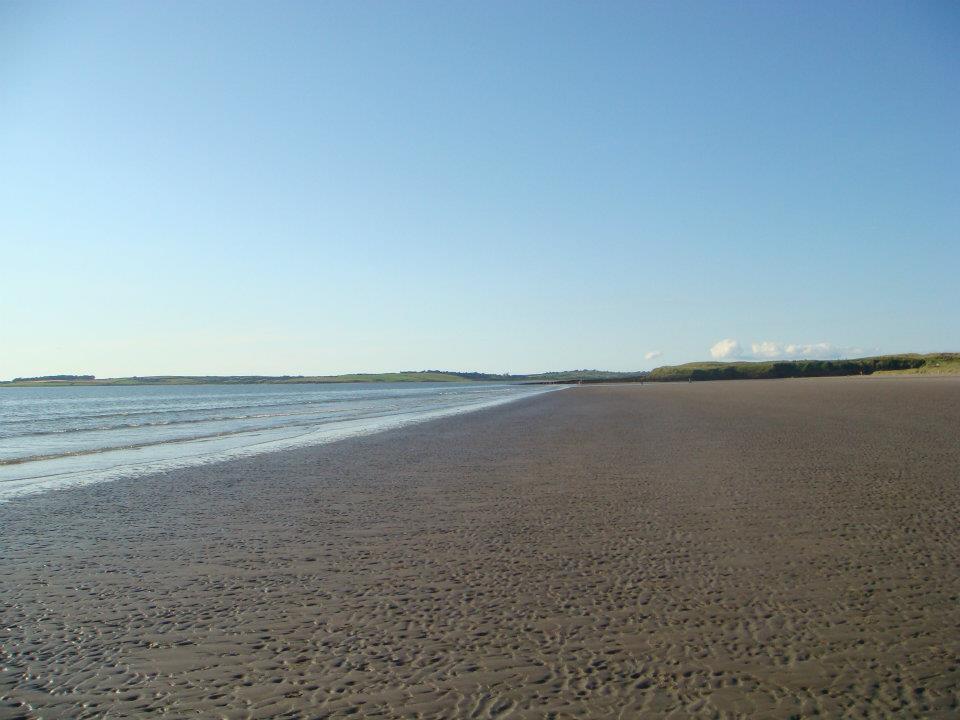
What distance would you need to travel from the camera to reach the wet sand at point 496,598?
3709mm

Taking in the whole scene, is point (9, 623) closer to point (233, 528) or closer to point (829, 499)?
point (233, 528)

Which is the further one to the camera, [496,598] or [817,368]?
[817,368]

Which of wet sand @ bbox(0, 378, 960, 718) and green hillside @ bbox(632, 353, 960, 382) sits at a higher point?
green hillside @ bbox(632, 353, 960, 382)

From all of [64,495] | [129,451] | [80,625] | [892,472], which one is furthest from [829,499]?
[129,451]

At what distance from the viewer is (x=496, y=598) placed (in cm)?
529

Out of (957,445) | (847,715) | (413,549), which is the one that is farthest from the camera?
(957,445)

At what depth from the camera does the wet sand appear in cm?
371

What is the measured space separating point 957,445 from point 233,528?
14.3 meters

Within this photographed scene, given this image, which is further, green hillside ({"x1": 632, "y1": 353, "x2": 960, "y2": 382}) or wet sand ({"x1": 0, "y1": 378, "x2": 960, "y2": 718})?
green hillside ({"x1": 632, "y1": 353, "x2": 960, "y2": 382})

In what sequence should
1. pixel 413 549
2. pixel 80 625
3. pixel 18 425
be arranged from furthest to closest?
pixel 18 425 < pixel 413 549 < pixel 80 625

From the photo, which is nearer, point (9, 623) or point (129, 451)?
point (9, 623)

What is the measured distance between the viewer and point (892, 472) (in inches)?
424

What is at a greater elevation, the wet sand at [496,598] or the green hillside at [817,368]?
the green hillside at [817,368]

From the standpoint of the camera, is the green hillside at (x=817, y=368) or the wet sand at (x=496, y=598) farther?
the green hillside at (x=817, y=368)
